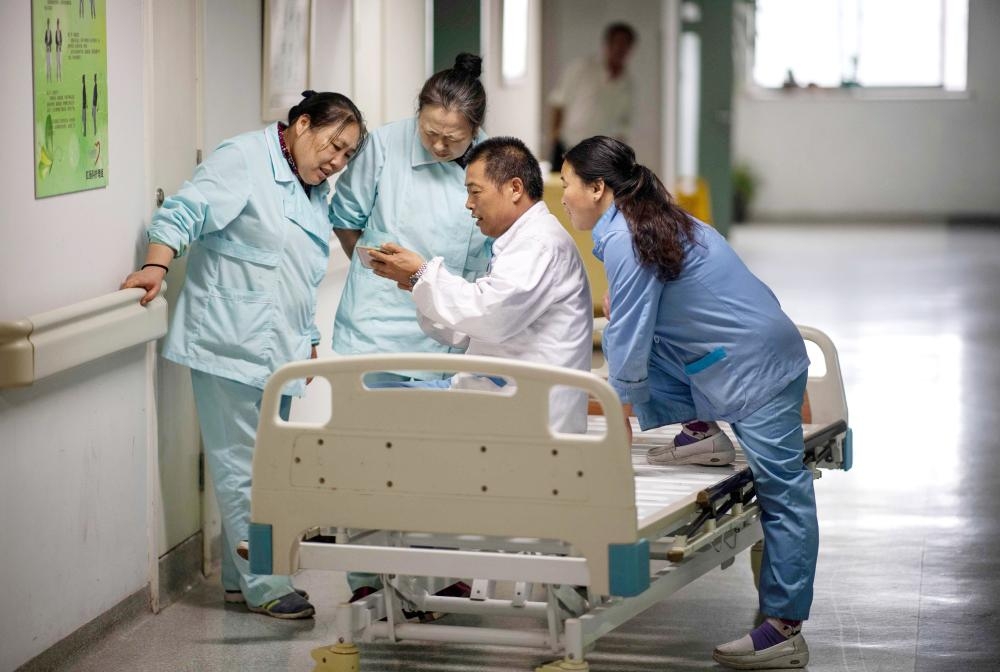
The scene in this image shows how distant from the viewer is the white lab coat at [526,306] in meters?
3.21

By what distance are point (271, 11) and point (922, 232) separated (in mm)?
11574

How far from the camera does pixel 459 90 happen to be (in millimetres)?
3746

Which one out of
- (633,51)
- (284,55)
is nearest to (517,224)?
(284,55)

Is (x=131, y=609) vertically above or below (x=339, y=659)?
below

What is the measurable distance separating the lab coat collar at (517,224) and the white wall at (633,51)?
8622mm

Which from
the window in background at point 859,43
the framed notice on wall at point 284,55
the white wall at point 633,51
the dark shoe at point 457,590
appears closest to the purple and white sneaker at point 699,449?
the dark shoe at point 457,590

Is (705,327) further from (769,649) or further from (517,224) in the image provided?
(769,649)

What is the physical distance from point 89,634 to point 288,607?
54 centimetres

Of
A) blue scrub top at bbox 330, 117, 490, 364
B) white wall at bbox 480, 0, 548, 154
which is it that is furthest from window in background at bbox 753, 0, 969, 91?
blue scrub top at bbox 330, 117, 490, 364

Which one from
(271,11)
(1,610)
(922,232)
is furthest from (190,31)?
(922,232)

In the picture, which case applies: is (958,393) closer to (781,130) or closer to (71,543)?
(71,543)

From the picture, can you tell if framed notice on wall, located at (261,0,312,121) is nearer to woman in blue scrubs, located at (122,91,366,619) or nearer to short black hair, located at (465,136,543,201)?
woman in blue scrubs, located at (122,91,366,619)

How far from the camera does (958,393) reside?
7277mm

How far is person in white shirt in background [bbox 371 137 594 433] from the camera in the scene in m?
3.22
